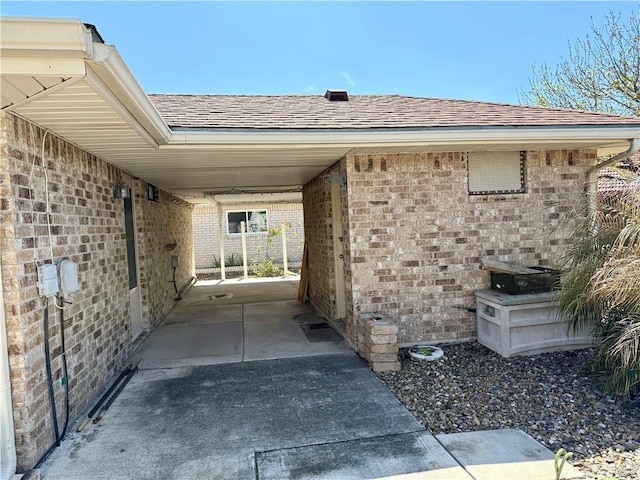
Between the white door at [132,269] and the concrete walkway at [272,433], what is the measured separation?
0.87 meters

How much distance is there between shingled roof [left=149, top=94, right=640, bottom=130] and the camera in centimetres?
449

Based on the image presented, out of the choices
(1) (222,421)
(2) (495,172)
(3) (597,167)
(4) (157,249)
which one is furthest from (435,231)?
(4) (157,249)

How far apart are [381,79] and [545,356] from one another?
455 inches

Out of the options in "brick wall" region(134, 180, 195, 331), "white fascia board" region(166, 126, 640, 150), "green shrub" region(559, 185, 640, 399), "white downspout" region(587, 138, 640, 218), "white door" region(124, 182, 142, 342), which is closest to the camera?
"green shrub" region(559, 185, 640, 399)

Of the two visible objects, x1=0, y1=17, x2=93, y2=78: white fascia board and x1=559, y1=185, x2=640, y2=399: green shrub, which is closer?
x1=0, y1=17, x2=93, y2=78: white fascia board

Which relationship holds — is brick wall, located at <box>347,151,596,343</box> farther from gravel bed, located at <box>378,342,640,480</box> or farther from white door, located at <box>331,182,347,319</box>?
white door, located at <box>331,182,347,319</box>

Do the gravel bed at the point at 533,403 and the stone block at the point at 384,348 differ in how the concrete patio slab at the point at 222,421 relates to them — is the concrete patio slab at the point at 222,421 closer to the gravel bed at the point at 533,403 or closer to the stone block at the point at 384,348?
the stone block at the point at 384,348

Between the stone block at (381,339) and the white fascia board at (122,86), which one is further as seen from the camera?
the stone block at (381,339)

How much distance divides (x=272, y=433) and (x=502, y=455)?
70.2 inches

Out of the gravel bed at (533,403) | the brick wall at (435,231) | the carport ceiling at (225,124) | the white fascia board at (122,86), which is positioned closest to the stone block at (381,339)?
the gravel bed at (533,403)

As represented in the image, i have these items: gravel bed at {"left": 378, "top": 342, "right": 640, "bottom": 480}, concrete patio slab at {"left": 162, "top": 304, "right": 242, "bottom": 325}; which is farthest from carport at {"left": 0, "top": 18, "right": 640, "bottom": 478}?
gravel bed at {"left": 378, "top": 342, "right": 640, "bottom": 480}

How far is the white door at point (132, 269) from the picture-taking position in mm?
6133

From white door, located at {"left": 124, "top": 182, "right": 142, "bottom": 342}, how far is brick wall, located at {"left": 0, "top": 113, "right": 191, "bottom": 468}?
1.55 ft

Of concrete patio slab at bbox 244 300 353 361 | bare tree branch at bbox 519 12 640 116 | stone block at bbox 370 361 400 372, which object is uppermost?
bare tree branch at bbox 519 12 640 116
